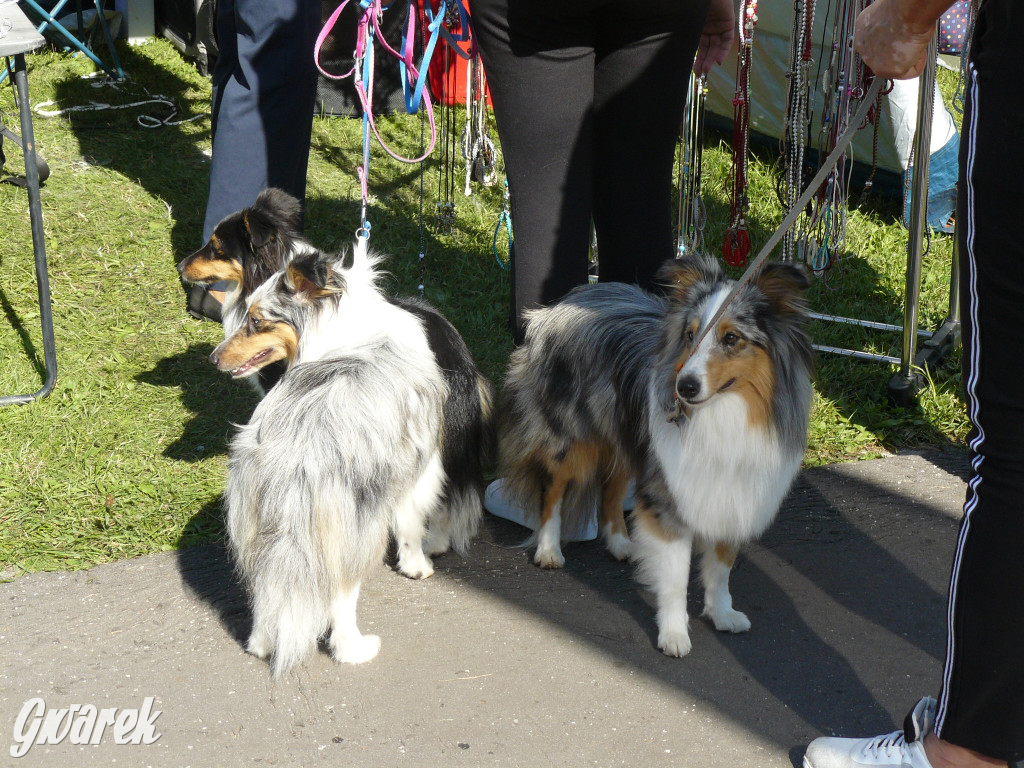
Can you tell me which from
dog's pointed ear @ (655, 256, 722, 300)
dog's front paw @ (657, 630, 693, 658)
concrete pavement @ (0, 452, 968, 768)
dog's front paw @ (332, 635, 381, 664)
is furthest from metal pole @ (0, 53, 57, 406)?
dog's front paw @ (657, 630, 693, 658)

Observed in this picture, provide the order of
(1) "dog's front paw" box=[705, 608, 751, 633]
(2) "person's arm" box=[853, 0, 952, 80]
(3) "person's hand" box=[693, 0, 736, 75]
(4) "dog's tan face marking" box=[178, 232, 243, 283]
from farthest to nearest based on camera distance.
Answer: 1. (4) "dog's tan face marking" box=[178, 232, 243, 283]
2. (3) "person's hand" box=[693, 0, 736, 75]
3. (1) "dog's front paw" box=[705, 608, 751, 633]
4. (2) "person's arm" box=[853, 0, 952, 80]

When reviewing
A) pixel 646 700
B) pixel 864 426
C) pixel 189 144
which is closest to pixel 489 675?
pixel 646 700

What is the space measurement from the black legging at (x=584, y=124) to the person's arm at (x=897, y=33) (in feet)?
2.71

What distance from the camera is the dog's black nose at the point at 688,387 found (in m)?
2.26

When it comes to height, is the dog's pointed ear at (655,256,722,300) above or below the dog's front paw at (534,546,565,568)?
above

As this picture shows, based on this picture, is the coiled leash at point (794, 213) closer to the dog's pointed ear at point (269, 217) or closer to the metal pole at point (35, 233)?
the dog's pointed ear at point (269, 217)

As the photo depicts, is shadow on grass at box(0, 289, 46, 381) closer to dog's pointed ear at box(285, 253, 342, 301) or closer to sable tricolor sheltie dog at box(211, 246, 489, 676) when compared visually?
sable tricolor sheltie dog at box(211, 246, 489, 676)

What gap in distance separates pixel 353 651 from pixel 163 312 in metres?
2.58

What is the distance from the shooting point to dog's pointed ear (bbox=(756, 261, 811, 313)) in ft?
7.48

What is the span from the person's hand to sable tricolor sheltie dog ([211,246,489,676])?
Result: 1.31 m

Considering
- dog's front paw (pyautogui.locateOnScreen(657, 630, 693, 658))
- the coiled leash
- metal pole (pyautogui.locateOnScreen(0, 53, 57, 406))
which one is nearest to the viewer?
the coiled leash

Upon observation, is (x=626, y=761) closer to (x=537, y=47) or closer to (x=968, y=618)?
(x=968, y=618)

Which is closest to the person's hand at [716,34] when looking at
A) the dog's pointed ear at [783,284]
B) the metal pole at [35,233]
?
the dog's pointed ear at [783,284]

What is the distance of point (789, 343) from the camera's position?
2.38 meters
